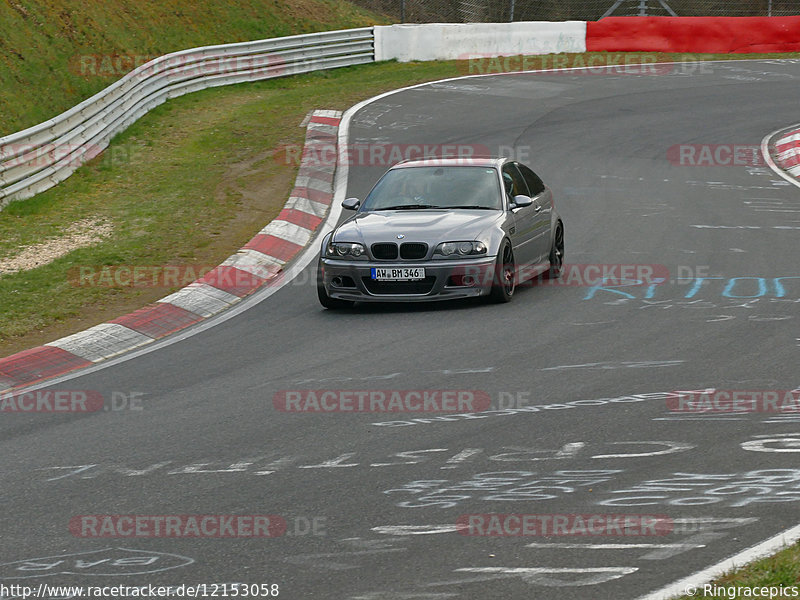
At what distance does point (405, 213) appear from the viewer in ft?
40.9

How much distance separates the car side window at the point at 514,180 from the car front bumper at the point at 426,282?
1.56 meters

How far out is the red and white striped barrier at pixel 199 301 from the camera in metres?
10.2

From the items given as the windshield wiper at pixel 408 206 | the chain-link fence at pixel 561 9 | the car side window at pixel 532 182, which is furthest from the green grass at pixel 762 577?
the chain-link fence at pixel 561 9

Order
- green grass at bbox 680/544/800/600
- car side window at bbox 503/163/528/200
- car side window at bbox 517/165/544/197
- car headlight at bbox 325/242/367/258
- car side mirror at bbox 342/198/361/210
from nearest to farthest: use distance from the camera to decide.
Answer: green grass at bbox 680/544/800/600, car headlight at bbox 325/242/367/258, car side mirror at bbox 342/198/361/210, car side window at bbox 503/163/528/200, car side window at bbox 517/165/544/197

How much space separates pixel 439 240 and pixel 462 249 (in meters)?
0.24

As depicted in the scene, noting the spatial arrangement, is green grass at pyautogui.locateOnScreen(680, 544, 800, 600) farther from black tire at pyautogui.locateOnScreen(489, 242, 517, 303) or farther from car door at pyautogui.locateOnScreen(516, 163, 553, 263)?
car door at pyautogui.locateOnScreen(516, 163, 553, 263)

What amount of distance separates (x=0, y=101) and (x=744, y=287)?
1384cm

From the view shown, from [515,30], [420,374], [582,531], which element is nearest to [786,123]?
[515,30]

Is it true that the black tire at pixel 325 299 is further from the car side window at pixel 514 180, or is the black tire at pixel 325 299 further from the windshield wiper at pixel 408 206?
the car side window at pixel 514 180

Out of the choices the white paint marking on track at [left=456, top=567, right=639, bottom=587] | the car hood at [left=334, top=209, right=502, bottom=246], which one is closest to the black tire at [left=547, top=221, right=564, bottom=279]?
the car hood at [left=334, top=209, right=502, bottom=246]

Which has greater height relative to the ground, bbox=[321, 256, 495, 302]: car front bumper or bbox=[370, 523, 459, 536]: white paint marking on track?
bbox=[321, 256, 495, 302]: car front bumper

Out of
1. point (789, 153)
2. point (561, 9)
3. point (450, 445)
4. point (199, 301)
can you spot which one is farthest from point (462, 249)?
point (561, 9)

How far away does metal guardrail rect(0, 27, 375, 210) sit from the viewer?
682 inches

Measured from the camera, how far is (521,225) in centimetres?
1247
